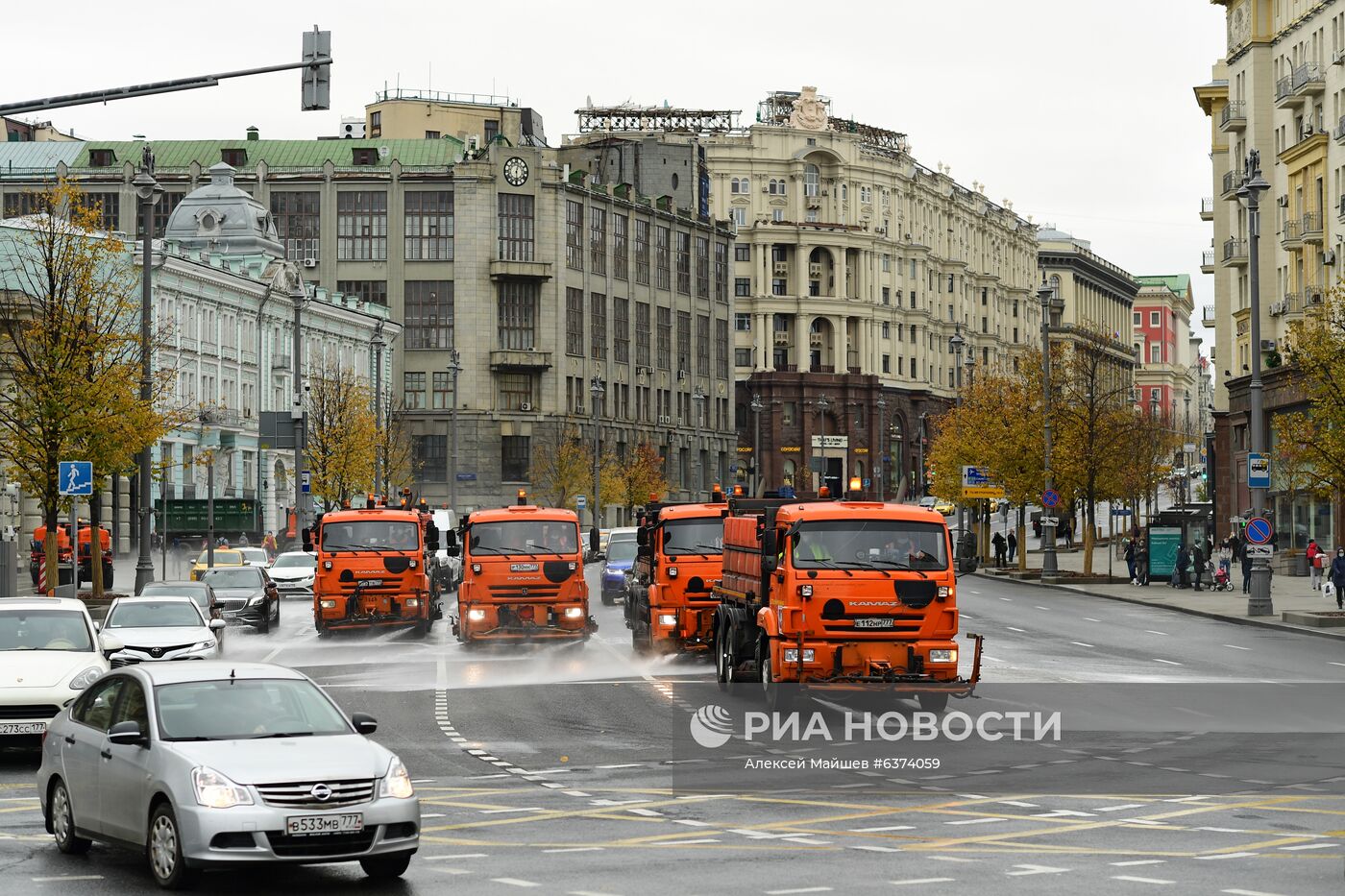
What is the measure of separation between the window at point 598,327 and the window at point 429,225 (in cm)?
1117

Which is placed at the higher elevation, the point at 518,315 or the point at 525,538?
the point at 518,315

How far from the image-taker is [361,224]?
124250 millimetres

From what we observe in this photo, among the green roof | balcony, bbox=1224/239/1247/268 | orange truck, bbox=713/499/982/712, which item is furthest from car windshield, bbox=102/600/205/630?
the green roof

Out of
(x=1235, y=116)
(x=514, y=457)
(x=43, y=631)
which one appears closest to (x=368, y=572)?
(x=43, y=631)

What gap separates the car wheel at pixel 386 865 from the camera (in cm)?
1262

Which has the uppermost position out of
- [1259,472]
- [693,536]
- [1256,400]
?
[1256,400]

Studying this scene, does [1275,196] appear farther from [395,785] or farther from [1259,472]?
[395,785]

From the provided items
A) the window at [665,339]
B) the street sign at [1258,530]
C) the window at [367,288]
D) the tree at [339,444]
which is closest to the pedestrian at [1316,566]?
the street sign at [1258,530]

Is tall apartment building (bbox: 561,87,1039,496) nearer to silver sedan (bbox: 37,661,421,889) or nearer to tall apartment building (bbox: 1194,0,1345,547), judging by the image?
tall apartment building (bbox: 1194,0,1345,547)

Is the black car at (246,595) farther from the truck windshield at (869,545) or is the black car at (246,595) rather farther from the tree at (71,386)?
the truck windshield at (869,545)

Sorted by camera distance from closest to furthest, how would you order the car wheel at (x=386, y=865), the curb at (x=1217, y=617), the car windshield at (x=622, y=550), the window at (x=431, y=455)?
the car wheel at (x=386, y=865)
the curb at (x=1217, y=617)
the car windshield at (x=622, y=550)
the window at (x=431, y=455)

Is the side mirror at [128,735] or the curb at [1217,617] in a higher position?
the side mirror at [128,735]

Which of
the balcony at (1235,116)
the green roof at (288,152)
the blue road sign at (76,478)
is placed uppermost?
the green roof at (288,152)

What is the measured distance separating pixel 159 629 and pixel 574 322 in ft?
326
